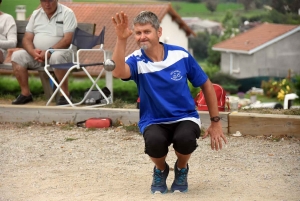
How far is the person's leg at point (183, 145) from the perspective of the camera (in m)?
5.12

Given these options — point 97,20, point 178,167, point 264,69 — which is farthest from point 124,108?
point 264,69

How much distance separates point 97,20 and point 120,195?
62.1ft

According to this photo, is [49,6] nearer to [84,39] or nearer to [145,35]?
[84,39]

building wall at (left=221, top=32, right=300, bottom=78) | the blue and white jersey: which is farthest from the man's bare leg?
building wall at (left=221, top=32, right=300, bottom=78)

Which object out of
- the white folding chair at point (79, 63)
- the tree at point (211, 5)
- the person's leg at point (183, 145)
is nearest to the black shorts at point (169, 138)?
the person's leg at point (183, 145)

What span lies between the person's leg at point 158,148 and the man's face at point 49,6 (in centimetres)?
437

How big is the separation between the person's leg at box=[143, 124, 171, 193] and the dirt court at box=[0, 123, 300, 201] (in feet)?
0.36

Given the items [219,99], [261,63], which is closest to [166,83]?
[219,99]

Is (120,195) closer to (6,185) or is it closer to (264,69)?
(6,185)

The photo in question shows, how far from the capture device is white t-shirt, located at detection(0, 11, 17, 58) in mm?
9539

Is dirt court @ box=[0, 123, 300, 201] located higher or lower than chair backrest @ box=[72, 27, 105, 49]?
lower

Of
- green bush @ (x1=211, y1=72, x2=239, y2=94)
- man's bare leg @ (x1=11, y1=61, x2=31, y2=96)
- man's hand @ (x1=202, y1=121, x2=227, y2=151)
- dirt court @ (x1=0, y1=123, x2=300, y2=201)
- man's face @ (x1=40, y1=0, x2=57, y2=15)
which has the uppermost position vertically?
man's face @ (x1=40, y1=0, x2=57, y2=15)

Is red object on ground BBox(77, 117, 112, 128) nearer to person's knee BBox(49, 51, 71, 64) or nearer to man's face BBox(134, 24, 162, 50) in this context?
person's knee BBox(49, 51, 71, 64)

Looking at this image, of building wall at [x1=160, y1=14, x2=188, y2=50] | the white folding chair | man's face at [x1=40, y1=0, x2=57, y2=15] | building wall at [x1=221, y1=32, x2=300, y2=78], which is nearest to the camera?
the white folding chair
